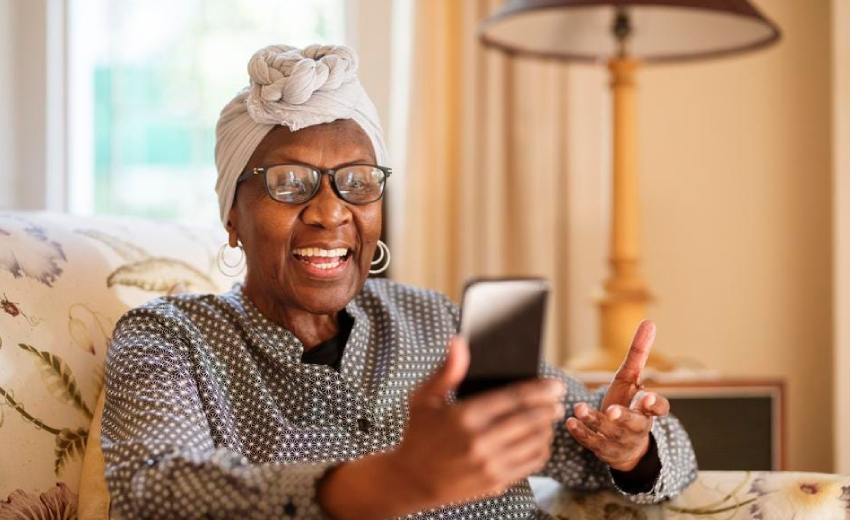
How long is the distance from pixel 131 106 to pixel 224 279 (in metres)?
1.67

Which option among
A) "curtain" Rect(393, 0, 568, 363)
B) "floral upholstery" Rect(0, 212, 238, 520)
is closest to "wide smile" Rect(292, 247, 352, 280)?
"floral upholstery" Rect(0, 212, 238, 520)

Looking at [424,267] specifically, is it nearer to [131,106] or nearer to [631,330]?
[631,330]

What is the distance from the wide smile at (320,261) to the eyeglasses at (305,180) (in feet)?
0.20

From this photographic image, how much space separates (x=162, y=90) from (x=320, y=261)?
2.02 metres

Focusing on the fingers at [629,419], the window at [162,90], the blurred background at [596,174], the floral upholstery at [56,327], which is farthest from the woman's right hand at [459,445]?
the window at [162,90]

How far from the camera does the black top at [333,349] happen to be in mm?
1268

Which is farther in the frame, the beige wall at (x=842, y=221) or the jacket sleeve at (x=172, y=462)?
the beige wall at (x=842, y=221)

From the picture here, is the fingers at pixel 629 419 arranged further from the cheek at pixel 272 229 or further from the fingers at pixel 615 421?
the cheek at pixel 272 229

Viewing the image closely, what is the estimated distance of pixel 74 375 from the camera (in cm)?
122

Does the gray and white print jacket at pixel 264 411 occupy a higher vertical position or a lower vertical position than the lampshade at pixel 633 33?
lower

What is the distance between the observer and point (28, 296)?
1206mm

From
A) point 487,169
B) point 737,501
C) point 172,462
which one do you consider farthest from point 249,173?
point 487,169

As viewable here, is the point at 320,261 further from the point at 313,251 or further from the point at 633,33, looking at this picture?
the point at 633,33

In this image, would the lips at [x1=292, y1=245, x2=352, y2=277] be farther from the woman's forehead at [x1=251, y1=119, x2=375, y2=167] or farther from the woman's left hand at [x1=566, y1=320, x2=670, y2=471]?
the woman's left hand at [x1=566, y1=320, x2=670, y2=471]
